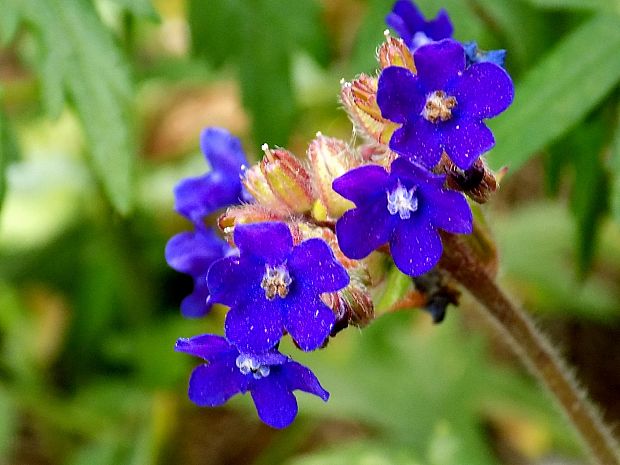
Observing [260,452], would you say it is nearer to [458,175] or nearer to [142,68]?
[142,68]

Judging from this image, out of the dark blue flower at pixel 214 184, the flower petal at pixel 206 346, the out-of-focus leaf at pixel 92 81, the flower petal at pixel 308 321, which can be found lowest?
the flower petal at pixel 308 321

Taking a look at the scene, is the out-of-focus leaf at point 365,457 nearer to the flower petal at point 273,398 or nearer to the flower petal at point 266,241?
the flower petal at point 273,398

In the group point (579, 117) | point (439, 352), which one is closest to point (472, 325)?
point (439, 352)

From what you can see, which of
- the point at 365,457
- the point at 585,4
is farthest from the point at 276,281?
the point at 365,457

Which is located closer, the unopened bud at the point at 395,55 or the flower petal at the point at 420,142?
the flower petal at the point at 420,142

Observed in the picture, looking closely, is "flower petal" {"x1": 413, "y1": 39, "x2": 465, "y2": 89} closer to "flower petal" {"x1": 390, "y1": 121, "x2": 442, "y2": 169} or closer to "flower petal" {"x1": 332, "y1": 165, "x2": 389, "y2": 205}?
"flower petal" {"x1": 390, "y1": 121, "x2": 442, "y2": 169}

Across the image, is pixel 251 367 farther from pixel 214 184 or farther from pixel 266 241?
pixel 214 184

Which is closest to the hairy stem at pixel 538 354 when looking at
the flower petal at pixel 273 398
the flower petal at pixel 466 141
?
the flower petal at pixel 466 141
